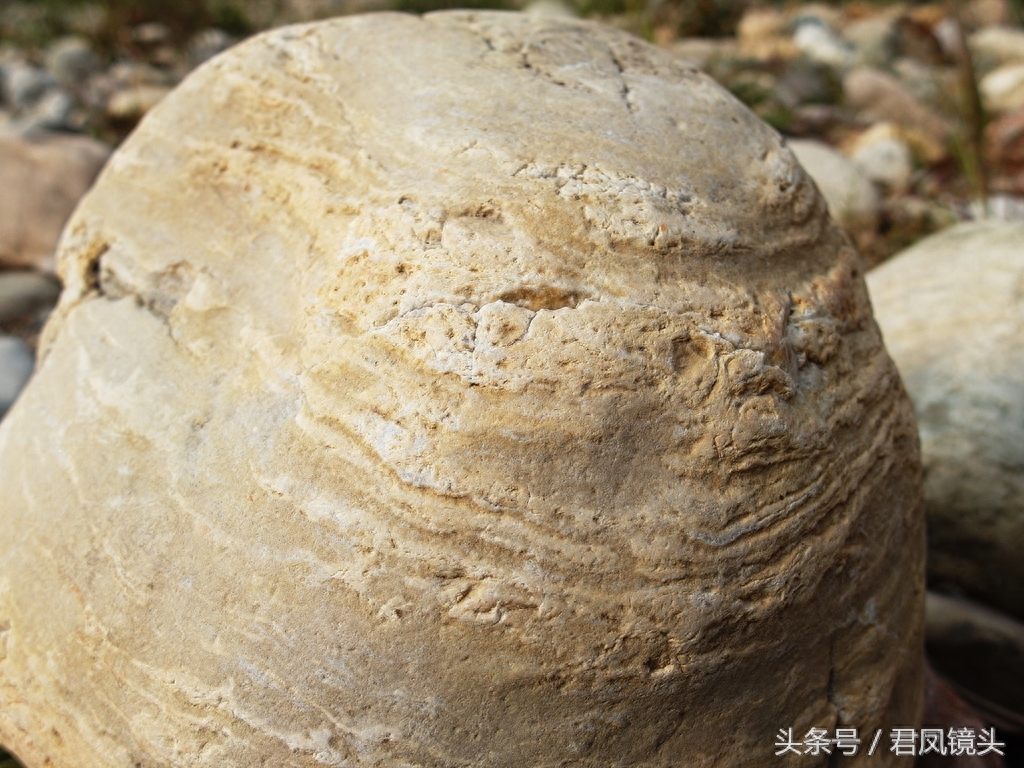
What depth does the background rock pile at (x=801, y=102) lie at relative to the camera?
3.74 metres

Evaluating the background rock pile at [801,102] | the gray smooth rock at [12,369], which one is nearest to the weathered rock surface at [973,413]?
the background rock pile at [801,102]

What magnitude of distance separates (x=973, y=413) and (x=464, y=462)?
2.22 metres

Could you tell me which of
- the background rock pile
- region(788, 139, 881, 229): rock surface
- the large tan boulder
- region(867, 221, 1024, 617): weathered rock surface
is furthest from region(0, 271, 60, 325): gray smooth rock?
region(788, 139, 881, 229): rock surface

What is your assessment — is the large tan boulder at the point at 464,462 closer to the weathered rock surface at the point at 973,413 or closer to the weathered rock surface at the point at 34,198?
the weathered rock surface at the point at 973,413

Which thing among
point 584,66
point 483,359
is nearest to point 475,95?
point 584,66

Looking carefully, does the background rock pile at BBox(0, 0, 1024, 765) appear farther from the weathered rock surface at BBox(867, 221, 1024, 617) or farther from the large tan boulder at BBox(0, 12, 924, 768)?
the large tan boulder at BBox(0, 12, 924, 768)

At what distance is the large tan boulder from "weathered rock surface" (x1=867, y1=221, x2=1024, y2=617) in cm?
120

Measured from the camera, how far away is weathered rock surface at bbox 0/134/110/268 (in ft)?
15.0

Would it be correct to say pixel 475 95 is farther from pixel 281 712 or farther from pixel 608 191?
pixel 281 712

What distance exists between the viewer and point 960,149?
475 centimetres

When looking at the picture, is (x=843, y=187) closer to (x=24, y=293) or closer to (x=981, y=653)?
(x=981, y=653)

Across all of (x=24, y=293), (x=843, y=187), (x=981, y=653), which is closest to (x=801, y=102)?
(x=843, y=187)

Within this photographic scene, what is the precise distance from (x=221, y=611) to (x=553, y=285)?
2.70 feet

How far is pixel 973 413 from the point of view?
3051 millimetres
